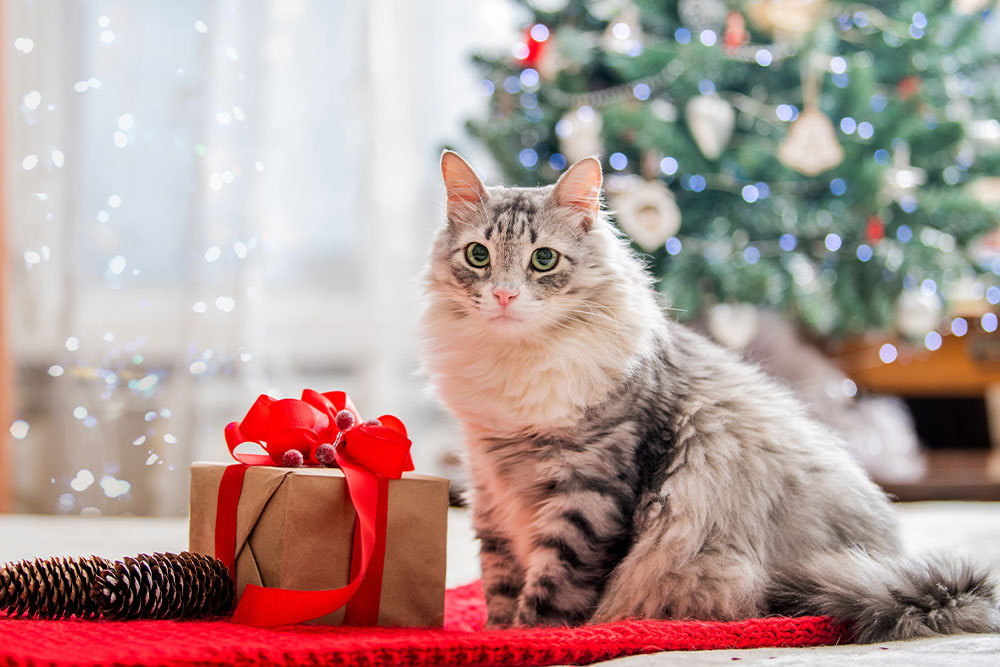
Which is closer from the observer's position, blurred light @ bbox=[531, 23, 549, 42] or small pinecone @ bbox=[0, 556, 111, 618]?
small pinecone @ bbox=[0, 556, 111, 618]

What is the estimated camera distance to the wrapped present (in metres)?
1.00

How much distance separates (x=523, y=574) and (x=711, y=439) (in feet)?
1.12

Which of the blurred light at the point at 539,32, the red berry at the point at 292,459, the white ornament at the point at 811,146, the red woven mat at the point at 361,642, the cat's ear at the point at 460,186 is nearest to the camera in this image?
the red woven mat at the point at 361,642

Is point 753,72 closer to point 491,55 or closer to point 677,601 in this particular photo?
point 491,55

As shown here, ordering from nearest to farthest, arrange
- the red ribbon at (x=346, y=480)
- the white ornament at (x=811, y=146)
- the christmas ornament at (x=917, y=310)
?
the red ribbon at (x=346, y=480)
the white ornament at (x=811, y=146)
the christmas ornament at (x=917, y=310)

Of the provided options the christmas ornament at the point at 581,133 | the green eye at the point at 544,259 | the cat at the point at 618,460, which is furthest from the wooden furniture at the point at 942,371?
the green eye at the point at 544,259

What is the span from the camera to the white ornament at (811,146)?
221cm

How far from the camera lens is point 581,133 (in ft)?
7.69

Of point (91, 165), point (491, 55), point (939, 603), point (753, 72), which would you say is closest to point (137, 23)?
point (91, 165)

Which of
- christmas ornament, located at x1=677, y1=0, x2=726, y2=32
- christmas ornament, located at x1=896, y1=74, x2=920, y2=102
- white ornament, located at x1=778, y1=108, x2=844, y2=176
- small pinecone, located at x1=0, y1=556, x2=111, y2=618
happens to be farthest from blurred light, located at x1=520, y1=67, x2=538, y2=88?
small pinecone, located at x1=0, y1=556, x2=111, y2=618

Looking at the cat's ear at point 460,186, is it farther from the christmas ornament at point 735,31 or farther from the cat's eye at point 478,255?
the christmas ornament at point 735,31

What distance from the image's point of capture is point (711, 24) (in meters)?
2.51

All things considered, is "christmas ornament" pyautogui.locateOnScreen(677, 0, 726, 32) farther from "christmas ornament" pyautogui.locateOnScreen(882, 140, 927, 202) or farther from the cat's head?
the cat's head

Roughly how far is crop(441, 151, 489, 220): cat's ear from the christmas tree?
975 millimetres
